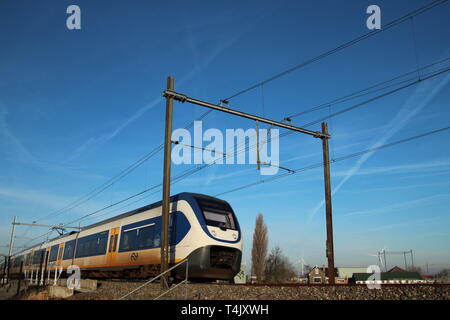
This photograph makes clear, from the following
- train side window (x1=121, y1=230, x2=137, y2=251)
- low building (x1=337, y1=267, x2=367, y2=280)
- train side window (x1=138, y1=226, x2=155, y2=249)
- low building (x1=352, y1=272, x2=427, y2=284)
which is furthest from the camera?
low building (x1=337, y1=267, x2=367, y2=280)

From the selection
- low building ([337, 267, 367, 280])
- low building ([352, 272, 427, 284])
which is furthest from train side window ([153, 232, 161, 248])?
low building ([337, 267, 367, 280])

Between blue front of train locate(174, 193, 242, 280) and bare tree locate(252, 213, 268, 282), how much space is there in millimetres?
40526

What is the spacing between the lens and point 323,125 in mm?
19562

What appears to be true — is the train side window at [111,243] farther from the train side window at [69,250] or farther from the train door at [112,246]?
the train side window at [69,250]

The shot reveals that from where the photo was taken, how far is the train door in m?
20.7

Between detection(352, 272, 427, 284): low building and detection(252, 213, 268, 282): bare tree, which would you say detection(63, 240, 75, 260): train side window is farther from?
detection(352, 272, 427, 284): low building

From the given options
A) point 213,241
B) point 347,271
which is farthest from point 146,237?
point 347,271

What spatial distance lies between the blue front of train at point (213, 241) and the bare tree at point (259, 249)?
40526 millimetres

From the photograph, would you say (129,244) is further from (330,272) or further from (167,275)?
(330,272)

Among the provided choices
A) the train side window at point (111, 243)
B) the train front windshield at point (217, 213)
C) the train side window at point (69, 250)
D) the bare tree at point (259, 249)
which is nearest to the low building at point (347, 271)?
the bare tree at point (259, 249)
